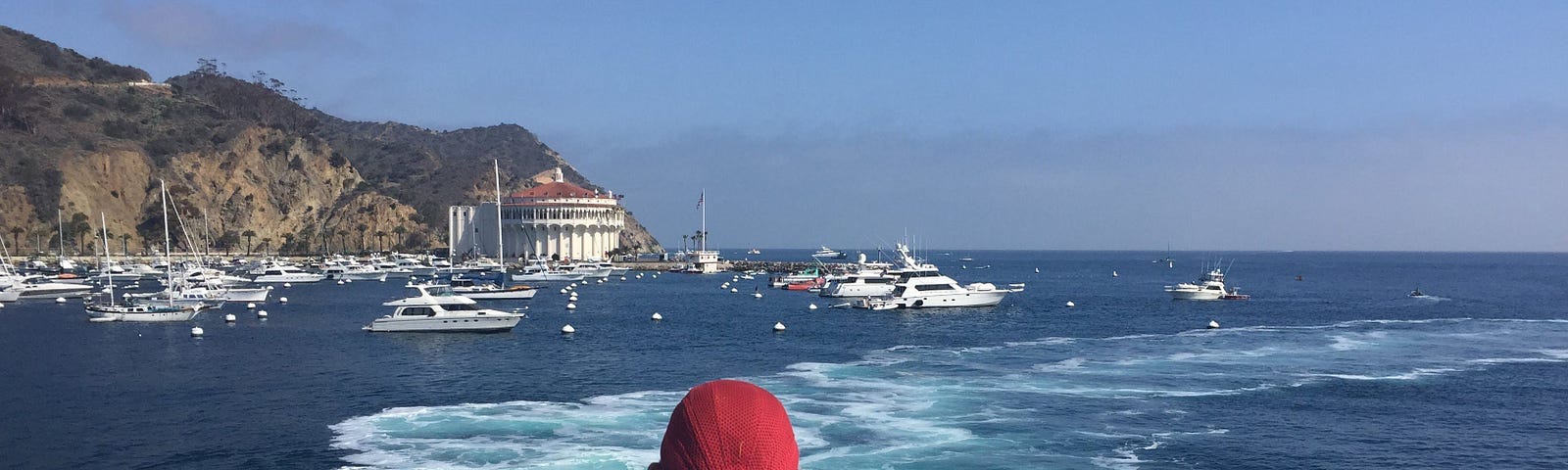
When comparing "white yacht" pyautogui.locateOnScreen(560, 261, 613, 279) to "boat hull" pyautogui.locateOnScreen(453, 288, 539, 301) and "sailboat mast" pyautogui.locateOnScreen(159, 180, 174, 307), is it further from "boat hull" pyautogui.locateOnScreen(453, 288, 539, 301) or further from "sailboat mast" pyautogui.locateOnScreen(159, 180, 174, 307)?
"sailboat mast" pyautogui.locateOnScreen(159, 180, 174, 307)

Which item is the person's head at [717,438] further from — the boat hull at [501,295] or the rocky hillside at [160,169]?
the rocky hillside at [160,169]

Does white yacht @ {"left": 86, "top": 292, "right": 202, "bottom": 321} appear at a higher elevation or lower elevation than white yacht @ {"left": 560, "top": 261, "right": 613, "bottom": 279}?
lower

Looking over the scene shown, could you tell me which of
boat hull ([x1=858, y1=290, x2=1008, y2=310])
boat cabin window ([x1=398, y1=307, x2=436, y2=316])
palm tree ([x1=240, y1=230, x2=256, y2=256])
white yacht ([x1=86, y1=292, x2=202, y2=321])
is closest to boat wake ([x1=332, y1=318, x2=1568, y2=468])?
boat hull ([x1=858, y1=290, x2=1008, y2=310])

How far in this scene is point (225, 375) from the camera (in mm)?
41844

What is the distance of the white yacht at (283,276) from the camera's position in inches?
4353

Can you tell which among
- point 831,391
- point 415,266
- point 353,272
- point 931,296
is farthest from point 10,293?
point 831,391

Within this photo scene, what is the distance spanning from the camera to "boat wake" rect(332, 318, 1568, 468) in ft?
87.4

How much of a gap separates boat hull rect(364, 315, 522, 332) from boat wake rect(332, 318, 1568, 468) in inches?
786

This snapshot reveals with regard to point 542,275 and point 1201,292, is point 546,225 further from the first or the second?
point 1201,292

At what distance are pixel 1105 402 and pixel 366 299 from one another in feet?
229

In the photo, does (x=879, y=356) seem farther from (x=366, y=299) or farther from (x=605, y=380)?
(x=366, y=299)

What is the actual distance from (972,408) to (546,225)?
145811mm

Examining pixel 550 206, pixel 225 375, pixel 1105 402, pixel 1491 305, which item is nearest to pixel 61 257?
pixel 550 206

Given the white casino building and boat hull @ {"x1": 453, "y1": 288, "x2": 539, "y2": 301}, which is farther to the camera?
the white casino building
